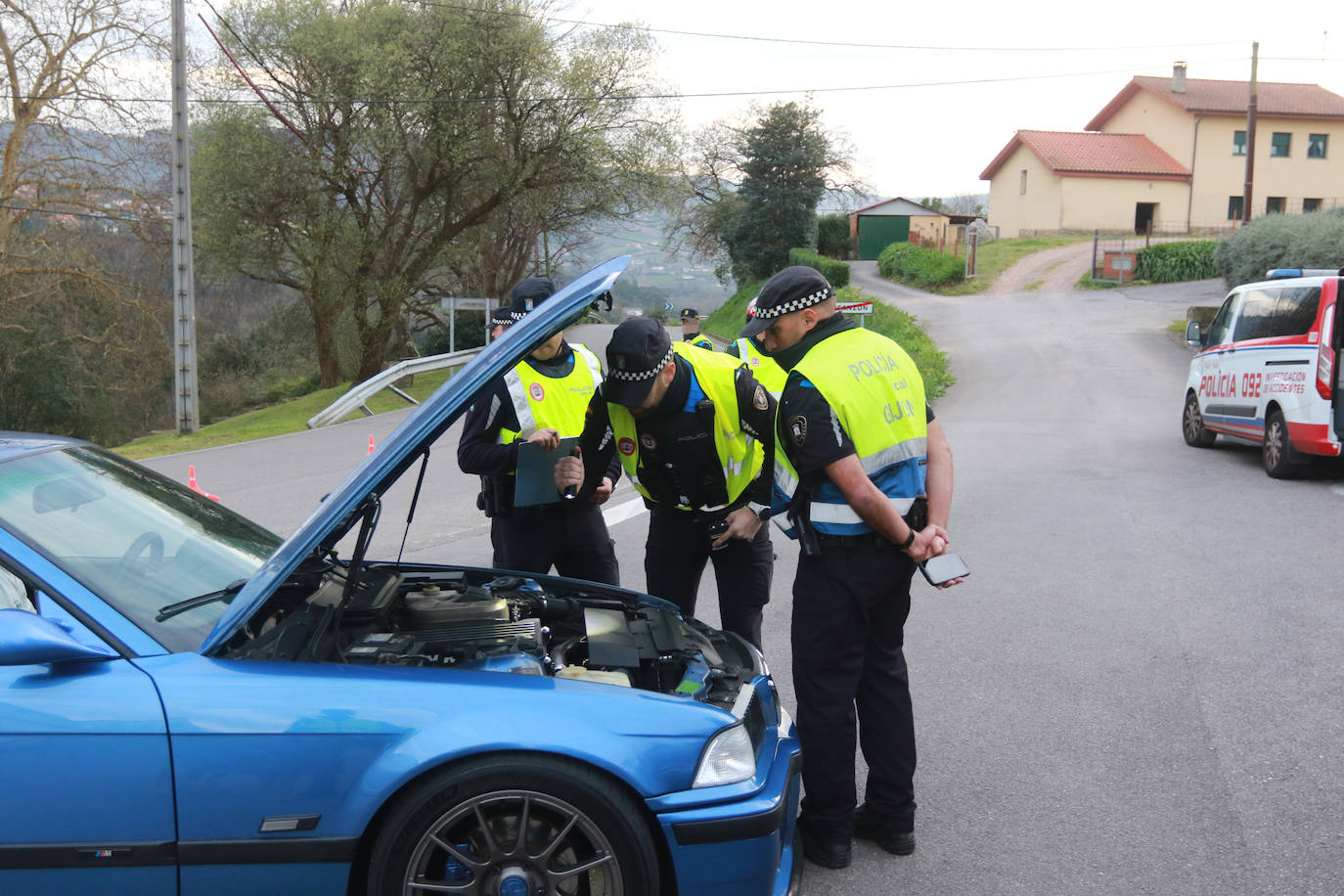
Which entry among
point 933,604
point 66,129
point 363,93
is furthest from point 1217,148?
point 933,604

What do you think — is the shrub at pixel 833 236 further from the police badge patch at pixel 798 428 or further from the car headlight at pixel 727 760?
the car headlight at pixel 727 760

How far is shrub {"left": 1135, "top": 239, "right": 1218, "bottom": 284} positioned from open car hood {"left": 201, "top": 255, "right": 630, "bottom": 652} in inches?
1392

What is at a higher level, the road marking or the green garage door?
the green garage door

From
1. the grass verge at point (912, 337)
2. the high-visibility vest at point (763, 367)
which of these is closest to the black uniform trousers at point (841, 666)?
the high-visibility vest at point (763, 367)

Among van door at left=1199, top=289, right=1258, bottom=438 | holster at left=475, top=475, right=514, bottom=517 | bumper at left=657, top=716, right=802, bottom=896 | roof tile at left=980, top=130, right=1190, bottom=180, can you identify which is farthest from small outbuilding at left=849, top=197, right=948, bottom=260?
bumper at left=657, top=716, right=802, bottom=896

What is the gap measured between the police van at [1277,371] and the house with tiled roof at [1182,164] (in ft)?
126

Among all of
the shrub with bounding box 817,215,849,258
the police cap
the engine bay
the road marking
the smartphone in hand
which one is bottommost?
the road marking

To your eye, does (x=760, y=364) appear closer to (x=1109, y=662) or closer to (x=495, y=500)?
(x=495, y=500)

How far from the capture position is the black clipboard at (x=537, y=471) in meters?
4.31

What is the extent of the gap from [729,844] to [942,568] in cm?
125

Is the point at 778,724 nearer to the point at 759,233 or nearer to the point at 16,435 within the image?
the point at 16,435

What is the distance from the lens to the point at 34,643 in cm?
245

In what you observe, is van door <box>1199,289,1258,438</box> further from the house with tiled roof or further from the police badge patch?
the house with tiled roof

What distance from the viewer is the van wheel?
10.3 metres
